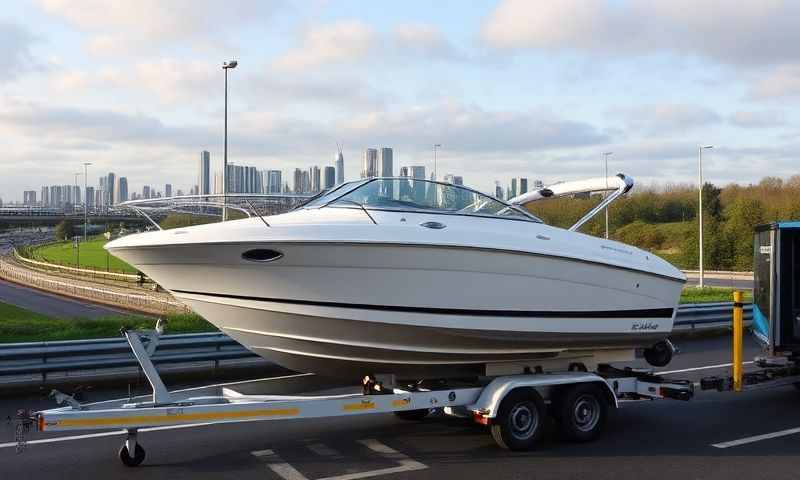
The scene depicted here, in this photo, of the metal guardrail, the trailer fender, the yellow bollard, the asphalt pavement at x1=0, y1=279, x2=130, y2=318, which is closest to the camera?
the trailer fender

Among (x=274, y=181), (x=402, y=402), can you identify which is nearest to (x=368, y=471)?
(x=402, y=402)

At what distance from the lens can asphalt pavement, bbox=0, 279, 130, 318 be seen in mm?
38409

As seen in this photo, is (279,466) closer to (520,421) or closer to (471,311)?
(471,311)

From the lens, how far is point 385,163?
812 centimetres

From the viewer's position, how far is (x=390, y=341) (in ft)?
20.8

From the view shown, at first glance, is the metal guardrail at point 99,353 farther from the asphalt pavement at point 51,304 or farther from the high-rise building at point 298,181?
the asphalt pavement at point 51,304

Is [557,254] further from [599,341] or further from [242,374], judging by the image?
[242,374]

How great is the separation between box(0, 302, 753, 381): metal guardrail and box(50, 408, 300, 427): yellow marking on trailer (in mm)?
3938

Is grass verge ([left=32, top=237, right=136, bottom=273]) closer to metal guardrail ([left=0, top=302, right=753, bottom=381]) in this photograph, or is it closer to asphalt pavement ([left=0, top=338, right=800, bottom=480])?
metal guardrail ([left=0, top=302, right=753, bottom=381])

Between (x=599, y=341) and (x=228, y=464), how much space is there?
3731mm

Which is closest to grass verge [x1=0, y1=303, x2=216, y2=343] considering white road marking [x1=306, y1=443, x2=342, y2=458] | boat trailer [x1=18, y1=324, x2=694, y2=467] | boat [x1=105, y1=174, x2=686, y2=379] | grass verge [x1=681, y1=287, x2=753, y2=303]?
white road marking [x1=306, y1=443, x2=342, y2=458]

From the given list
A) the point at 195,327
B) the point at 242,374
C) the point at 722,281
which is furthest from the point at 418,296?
the point at 722,281

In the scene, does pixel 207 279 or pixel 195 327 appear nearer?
pixel 207 279

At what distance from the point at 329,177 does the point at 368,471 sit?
127 inches
